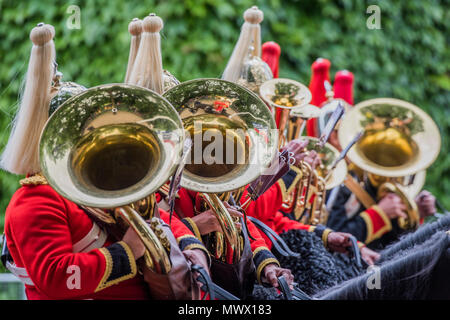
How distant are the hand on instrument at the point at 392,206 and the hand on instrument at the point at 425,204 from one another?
206 millimetres

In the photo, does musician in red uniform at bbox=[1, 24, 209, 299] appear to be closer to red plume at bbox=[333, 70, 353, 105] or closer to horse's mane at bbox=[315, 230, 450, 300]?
horse's mane at bbox=[315, 230, 450, 300]

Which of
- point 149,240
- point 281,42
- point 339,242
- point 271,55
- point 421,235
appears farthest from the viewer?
point 281,42

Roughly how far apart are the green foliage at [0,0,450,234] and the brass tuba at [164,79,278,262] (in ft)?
6.64

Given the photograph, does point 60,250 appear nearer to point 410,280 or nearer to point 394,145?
point 410,280

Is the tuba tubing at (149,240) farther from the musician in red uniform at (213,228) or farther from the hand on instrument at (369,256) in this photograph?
the hand on instrument at (369,256)

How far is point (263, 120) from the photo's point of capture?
1958 millimetres

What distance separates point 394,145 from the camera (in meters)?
3.71

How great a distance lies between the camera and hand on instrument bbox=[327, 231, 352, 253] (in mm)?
2832

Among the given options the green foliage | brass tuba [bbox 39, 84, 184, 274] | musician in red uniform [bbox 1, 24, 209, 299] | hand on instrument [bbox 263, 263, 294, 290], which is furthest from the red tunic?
the green foliage

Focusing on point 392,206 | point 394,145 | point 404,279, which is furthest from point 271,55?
point 404,279

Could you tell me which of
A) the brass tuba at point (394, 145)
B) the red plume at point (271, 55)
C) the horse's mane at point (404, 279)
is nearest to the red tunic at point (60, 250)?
the horse's mane at point (404, 279)

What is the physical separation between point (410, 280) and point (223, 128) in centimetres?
76

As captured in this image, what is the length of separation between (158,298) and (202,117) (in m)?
0.58

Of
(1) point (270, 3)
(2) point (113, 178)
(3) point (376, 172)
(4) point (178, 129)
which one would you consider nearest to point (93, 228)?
(2) point (113, 178)
